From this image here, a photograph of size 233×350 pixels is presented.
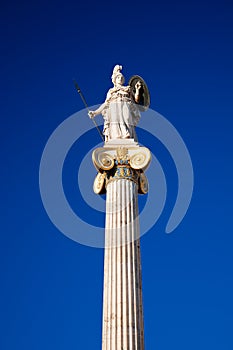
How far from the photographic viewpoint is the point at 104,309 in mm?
24641

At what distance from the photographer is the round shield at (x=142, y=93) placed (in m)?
32.7

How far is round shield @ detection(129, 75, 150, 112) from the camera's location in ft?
107

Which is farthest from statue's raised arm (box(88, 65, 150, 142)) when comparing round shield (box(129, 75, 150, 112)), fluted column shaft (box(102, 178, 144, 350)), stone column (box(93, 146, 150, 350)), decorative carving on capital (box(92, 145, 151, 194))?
fluted column shaft (box(102, 178, 144, 350))

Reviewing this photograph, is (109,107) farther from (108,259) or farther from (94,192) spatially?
(108,259)

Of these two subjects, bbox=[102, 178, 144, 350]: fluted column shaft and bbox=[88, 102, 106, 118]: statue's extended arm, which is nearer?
bbox=[102, 178, 144, 350]: fluted column shaft

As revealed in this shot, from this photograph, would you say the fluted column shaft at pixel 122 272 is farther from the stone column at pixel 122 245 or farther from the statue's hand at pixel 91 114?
the statue's hand at pixel 91 114

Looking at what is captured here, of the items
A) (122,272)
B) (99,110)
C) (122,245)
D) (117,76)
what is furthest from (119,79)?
(122,272)

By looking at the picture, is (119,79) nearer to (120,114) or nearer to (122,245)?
(120,114)

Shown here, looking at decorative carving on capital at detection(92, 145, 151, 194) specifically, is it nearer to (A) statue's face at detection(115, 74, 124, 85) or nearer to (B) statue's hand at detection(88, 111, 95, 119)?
(B) statue's hand at detection(88, 111, 95, 119)

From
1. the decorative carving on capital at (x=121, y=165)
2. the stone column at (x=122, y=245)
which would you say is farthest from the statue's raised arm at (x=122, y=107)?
the stone column at (x=122, y=245)

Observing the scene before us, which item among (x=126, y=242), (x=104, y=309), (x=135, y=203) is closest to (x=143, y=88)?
(x=135, y=203)

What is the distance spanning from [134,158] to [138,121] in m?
3.58

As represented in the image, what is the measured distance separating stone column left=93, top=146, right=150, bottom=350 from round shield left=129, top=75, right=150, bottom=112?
13.6 ft

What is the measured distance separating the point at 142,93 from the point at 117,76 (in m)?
1.71
